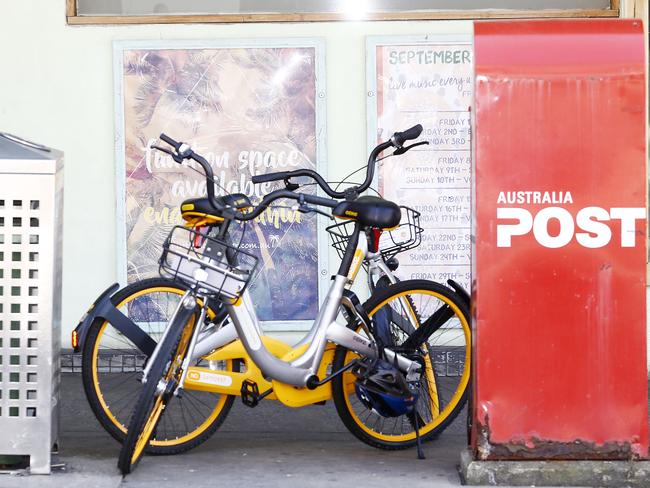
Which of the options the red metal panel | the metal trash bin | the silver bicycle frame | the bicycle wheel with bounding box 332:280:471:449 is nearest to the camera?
the red metal panel

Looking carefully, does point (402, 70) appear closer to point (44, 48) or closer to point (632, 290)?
point (44, 48)

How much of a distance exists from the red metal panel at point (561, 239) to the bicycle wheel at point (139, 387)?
1318 mm

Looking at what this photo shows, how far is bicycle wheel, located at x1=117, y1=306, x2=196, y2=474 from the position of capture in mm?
4855

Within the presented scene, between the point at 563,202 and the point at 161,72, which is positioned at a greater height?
the point at 161,72

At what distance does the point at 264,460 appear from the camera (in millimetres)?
5387

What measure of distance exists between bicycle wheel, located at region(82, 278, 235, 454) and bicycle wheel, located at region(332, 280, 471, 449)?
1.72 feet

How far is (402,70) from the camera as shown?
294 inches

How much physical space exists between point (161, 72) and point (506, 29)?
3.19m

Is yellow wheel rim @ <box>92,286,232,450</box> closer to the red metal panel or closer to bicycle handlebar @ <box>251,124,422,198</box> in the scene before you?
bicycle handlebar @ <box>251,124,422,198</box>

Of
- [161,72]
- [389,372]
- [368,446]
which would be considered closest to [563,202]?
[389,372]

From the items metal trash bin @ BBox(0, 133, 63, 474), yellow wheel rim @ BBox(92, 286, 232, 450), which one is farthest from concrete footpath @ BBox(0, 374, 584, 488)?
metal trash bin @ BBox(0, 133, 63, 474)

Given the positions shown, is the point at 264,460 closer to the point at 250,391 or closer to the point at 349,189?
the point at 250,391

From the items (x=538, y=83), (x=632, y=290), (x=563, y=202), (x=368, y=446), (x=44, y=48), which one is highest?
(x=44, y=48)

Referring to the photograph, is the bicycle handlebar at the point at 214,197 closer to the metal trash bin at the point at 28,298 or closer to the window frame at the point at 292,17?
the metal trash bin at the point at 28,298
